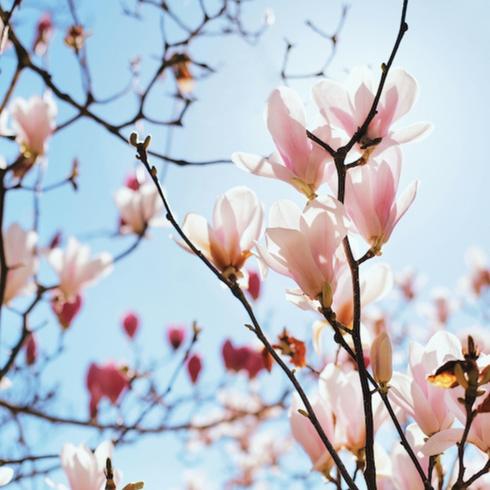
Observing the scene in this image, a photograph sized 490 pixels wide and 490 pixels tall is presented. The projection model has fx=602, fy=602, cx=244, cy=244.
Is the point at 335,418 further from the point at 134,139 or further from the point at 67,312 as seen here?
the point at 67,312

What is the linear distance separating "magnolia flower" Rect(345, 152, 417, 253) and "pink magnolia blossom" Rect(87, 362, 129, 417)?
1.66 m

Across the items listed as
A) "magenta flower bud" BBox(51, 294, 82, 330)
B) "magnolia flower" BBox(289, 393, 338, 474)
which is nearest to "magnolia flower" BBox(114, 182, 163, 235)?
"magenta flower bud" BBox(51, 294, 82, 330)

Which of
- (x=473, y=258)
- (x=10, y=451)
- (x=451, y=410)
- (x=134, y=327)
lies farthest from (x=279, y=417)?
(x=451, y=410)

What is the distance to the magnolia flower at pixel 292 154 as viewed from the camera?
576mm

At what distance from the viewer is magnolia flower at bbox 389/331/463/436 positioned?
0.55 m

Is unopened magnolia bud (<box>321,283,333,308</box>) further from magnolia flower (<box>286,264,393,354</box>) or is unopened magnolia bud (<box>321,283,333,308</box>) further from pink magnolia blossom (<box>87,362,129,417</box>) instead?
pink magnolia blossom (<box>87,362,129,417</box>)

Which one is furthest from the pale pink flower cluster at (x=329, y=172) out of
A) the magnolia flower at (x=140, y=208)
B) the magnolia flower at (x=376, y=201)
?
the magnolia flower at (x=140, y=208)

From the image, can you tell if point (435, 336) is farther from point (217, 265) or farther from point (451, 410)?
point (217, 265)

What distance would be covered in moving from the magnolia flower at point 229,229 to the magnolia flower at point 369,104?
0.13m

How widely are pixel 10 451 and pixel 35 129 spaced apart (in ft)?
4.18

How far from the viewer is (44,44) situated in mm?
1831

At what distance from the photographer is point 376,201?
570 mm

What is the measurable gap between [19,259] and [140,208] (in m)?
0.54

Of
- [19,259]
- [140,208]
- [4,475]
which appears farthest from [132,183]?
[4,475]
